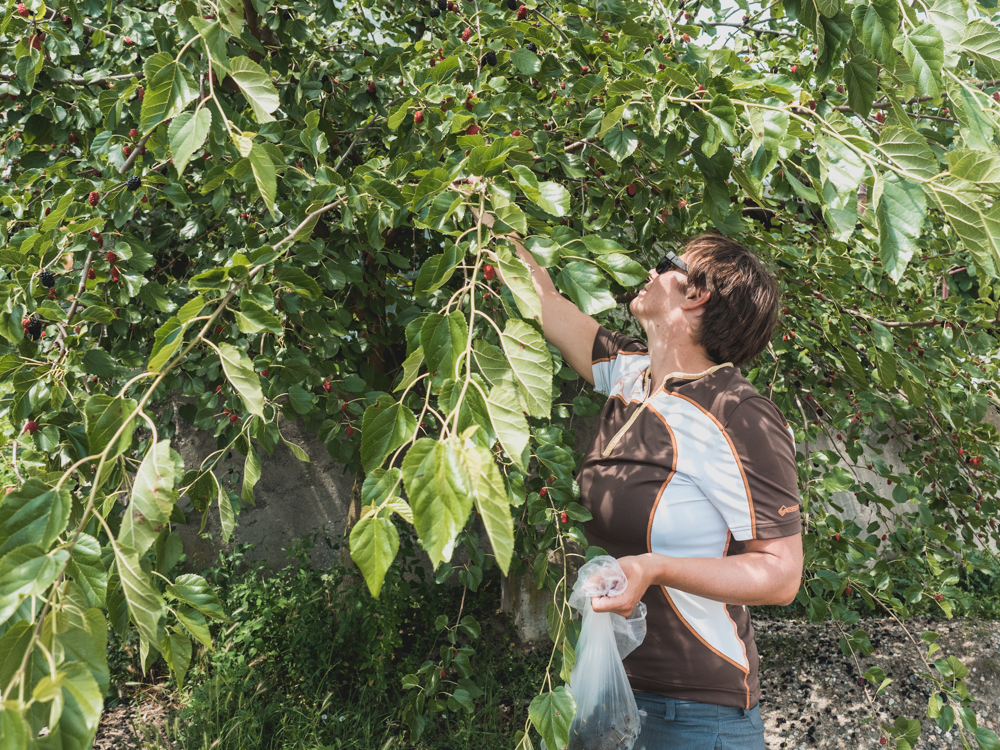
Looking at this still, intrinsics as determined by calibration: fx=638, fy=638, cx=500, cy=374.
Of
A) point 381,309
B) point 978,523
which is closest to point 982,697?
point 978,523

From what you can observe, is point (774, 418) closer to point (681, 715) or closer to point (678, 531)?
point (678, 531)

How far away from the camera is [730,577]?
1.13 metres

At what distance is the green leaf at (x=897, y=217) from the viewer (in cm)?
66

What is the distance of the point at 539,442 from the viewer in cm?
133

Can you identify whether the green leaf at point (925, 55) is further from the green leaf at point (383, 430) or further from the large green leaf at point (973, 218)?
the green leaf at point (383, 430)

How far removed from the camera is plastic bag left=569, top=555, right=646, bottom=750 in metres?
1.24

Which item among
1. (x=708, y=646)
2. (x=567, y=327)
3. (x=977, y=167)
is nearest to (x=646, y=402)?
(x=567, y=327)

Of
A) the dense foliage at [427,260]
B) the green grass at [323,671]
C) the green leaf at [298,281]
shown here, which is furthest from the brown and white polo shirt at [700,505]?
the green grass at [323,671]

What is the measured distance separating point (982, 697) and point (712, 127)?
3.61 meters

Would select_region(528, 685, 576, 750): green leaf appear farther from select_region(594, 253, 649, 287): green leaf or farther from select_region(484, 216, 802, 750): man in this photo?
select_region(594, 253, 649, 287): green leaf

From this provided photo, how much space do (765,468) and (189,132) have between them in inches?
43.0

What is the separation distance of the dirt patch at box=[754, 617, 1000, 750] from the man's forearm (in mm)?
2038

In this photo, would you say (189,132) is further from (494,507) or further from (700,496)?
(700,496)

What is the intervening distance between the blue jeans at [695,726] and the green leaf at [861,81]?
3.63 ft
